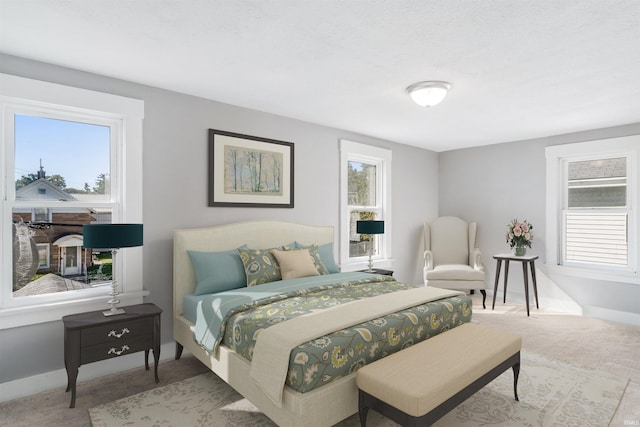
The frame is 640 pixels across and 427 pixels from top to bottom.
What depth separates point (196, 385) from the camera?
2.84 meters

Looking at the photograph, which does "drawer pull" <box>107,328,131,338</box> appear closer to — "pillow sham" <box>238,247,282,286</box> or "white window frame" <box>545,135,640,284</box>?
"pillow sham" <box>238,247,282,286</box>

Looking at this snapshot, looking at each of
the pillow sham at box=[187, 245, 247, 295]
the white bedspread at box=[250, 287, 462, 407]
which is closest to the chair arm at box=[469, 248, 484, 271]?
the white bedspread at box=[250, 287, 462, 407]

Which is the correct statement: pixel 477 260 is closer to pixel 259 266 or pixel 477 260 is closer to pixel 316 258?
pixel 316 258

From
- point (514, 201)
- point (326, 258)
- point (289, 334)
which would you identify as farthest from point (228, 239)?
point (514, 201)

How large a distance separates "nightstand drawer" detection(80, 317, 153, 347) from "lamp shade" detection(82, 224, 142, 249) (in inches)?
23.3

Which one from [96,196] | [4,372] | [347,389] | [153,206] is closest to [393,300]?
[347,389]

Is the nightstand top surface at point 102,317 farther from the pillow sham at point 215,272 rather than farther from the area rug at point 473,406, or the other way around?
the area rug at point 473,406

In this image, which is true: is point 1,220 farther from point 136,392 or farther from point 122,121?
point 136,392

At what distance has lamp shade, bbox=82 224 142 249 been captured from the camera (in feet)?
8.34

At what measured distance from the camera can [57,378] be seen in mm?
2773

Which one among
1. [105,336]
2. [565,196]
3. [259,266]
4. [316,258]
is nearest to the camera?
[105,336]

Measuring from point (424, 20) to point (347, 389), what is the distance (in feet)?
7.16

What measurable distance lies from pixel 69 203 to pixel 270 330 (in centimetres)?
207

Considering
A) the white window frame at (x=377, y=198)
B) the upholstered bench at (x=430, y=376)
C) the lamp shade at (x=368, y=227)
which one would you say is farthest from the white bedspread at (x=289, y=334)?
the white window frame at (x=377, y=198)
